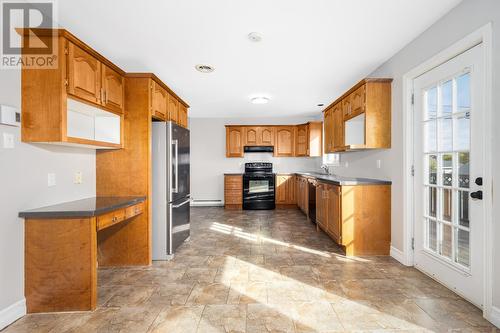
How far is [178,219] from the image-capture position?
3312 mm

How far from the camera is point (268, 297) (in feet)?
7.06

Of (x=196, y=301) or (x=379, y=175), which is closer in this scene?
(x=196, y=301)

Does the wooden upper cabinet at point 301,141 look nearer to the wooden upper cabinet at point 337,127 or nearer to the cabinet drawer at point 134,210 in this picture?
the wooden upper cabinet at point 337,127

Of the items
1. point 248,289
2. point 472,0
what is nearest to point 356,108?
point 472,0

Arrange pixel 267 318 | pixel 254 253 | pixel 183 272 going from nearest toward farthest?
pixel 267 318 → pixel 183 272 → pixel 254 253

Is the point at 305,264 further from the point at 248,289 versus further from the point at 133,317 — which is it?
the point at 133,317

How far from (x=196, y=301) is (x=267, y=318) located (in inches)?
25.1

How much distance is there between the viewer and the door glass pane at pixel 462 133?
2.04 metres

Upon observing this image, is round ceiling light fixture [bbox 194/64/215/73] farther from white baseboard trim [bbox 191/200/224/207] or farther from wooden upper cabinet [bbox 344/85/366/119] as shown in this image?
white baseboard trim [bbox 191/200/224/207]

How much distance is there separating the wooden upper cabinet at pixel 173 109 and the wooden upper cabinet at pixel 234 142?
287 cm

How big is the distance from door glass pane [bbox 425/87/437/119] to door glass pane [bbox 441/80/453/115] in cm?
10

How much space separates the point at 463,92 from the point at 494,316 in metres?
1.73

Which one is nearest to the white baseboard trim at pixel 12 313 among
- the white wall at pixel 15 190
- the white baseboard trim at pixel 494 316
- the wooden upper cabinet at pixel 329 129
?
the white wall at pixel 15 190

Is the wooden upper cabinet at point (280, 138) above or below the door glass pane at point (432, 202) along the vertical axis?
above
